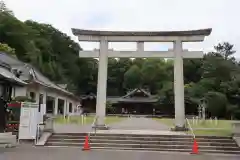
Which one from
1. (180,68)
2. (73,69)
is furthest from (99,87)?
(73,69)

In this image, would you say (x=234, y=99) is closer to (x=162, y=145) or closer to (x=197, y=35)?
(x=197, y=35)

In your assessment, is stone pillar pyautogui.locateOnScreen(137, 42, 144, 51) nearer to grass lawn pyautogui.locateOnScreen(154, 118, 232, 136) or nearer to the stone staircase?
grass lawn pyautogui.locateOnScreen(154, 118, 232, 136)

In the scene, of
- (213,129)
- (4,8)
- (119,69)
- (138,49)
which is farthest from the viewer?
(119,69)

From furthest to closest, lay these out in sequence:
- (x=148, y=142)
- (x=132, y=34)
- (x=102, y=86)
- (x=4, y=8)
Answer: (x=4, y=8) < (x=132, y=34) < (x=102, y=86) < (x=148, y=142)

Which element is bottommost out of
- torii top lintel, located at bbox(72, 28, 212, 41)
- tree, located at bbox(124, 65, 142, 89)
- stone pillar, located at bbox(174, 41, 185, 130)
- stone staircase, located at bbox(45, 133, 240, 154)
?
stone staircase, located at bbox(45, 133, 240, 154)

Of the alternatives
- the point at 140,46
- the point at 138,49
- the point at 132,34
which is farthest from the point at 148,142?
the point at 132,34

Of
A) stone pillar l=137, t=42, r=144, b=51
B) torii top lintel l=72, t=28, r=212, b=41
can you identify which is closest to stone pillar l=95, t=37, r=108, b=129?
torii top lintel l=72, t=28, r=212, b=41

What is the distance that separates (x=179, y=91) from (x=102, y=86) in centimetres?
560

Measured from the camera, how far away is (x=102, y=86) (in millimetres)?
22734

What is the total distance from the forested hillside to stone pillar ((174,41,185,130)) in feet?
93.4

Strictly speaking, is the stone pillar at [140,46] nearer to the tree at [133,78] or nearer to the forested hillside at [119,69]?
the forested hillside at [119,69]

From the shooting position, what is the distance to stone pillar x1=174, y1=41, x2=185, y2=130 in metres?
22.0

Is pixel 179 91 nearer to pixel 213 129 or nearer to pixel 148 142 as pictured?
pixel 213 129

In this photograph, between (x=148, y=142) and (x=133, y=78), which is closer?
(x=148, y=142)
